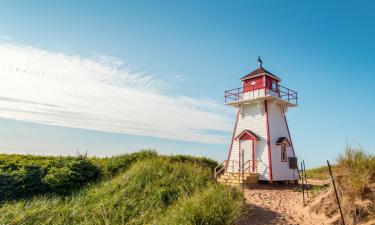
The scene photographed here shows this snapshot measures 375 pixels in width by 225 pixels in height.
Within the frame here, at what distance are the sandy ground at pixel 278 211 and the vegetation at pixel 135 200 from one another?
84cm

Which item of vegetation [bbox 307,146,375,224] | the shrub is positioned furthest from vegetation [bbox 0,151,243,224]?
vegetation [bbox 307,146,375,224]

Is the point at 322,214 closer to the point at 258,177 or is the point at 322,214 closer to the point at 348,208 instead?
the point at 348,208

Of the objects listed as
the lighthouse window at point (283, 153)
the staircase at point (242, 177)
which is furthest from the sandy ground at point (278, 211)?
the lighthouse window at point (283, 153)

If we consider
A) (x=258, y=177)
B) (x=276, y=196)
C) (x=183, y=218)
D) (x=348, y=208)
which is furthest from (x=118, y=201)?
(x=258, y=177)

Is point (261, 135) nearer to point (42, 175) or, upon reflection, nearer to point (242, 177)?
point (242, 177)

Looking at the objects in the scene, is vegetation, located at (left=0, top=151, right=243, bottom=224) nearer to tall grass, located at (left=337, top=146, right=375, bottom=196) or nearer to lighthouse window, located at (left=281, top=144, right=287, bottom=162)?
tall grass, located at (left=337, top=146, right=375, bottom=196)

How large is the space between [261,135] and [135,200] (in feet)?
38.1

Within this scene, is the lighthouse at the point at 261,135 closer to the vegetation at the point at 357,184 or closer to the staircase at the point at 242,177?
the staircase at the point at 242,177

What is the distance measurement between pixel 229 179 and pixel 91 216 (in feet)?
35.3

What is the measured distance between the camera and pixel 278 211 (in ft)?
39.9

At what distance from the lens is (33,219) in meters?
11.8

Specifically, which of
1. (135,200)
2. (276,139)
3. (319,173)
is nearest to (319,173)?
(319,173)

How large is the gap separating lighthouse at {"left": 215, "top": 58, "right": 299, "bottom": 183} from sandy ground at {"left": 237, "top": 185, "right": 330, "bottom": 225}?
4461mm

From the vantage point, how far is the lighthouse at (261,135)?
20.5 meters
